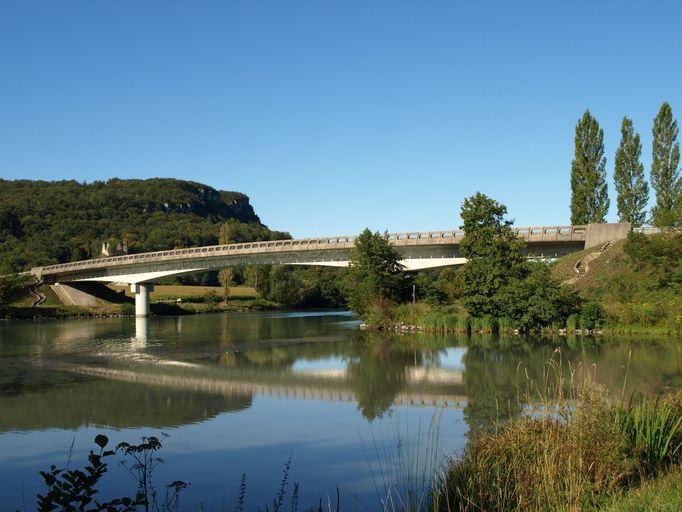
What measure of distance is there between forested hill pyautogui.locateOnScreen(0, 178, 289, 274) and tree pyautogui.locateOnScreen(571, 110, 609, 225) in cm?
6873

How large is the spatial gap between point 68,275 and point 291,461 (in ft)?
258

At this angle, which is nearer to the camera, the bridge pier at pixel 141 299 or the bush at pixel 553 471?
Answer: the bush at pixel 553 471

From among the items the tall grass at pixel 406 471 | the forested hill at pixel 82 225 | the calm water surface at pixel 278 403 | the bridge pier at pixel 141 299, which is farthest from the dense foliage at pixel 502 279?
the forested hill at pixel 82 225

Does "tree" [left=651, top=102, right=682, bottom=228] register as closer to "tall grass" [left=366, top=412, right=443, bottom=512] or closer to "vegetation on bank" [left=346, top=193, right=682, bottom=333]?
"vegetation on bank" [left=346, top=193, right=682, bottom=333]

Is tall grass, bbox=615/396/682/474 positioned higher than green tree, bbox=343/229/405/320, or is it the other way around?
green tree, bbox=343/229/405/320

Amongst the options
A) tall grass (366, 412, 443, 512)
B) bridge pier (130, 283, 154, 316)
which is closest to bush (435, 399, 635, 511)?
tall grass (366, 412, 443, 512)

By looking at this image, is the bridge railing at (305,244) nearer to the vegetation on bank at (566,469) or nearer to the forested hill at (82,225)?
the forested hill at (82,225)

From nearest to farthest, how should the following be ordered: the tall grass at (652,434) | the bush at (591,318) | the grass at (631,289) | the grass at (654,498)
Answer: the grass at (654,498), the tall grass at (652,434), the grass at (631,289), the bush at (591,318)

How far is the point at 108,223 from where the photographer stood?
134 meters

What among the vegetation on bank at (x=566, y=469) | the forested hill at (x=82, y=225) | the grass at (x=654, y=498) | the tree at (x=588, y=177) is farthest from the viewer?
the forested hill at (x=82, y=225)

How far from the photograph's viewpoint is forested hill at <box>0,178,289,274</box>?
369 feet

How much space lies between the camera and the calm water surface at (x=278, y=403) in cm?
1130

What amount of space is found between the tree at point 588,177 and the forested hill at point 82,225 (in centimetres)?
6873

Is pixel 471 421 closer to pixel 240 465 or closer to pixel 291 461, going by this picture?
pixel 291 461
